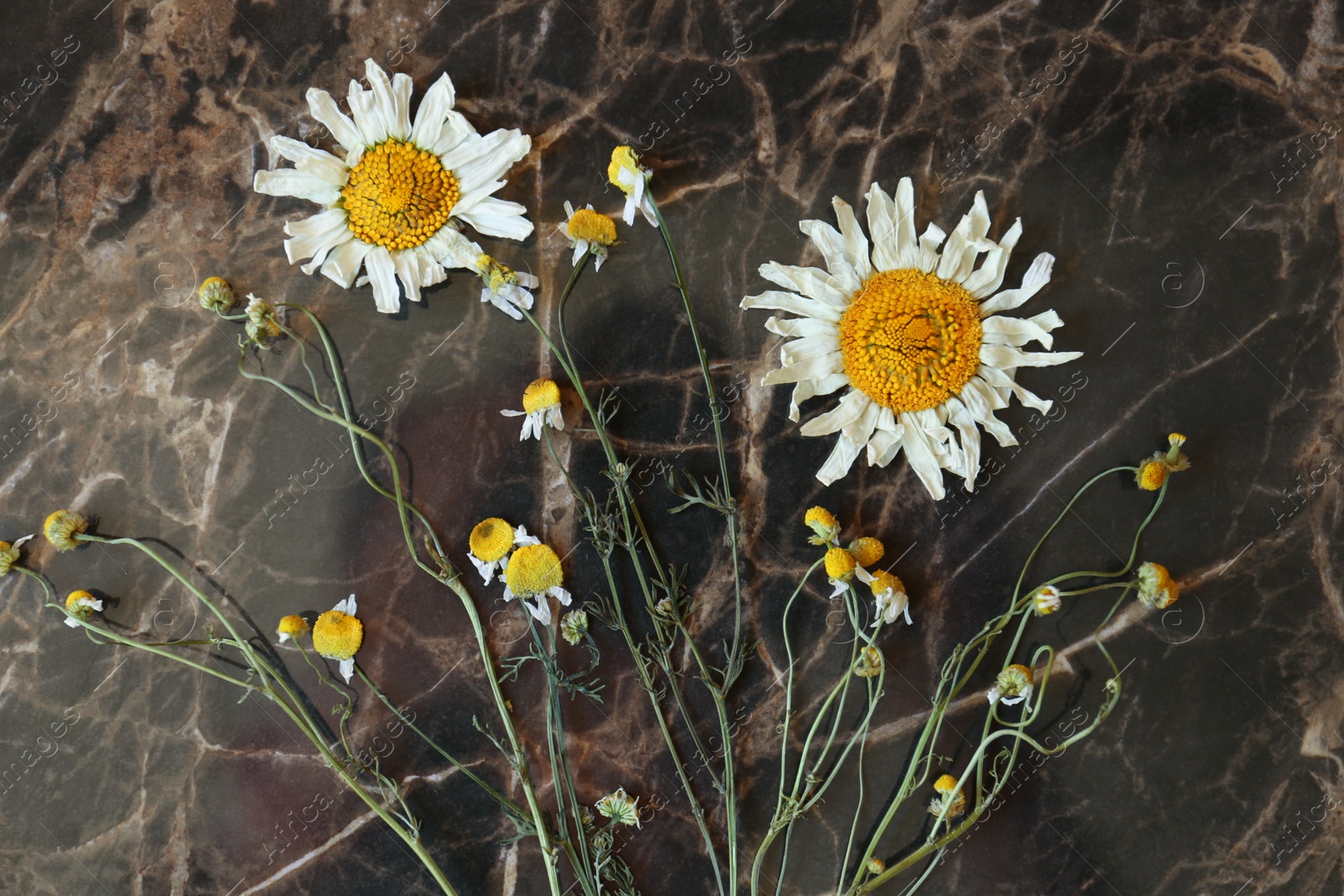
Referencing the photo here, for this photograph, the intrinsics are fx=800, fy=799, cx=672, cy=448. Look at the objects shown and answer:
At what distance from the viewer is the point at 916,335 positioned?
3.98 feet

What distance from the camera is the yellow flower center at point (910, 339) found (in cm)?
121

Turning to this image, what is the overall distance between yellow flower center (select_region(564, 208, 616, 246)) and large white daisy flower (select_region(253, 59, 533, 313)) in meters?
0.07

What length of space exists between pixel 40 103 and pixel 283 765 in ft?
3.73

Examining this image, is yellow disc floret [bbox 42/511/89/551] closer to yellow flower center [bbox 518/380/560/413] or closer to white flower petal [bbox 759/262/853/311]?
yellow flower center [bbox 518/380/560/413]

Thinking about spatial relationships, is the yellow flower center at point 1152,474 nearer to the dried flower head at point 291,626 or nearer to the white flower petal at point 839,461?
the white flower petal at point 839,461

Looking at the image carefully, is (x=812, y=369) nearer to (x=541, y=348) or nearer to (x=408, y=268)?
(x=541, y=348)

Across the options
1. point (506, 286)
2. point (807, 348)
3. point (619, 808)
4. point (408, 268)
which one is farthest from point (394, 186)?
point (619, 808)

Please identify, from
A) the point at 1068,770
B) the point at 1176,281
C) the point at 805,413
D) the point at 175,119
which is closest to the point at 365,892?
the point at 805,413

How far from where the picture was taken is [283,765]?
1289 mm

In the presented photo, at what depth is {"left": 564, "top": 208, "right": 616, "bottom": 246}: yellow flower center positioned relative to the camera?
1244 millimetres

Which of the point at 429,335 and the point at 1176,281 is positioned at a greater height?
the point at 429,335

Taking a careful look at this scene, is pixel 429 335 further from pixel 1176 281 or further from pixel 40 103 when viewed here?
pixel 1176 281

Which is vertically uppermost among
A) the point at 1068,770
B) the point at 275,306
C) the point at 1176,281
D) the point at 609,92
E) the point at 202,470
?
the point at 609,92

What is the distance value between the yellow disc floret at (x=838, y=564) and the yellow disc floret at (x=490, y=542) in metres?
0.50
